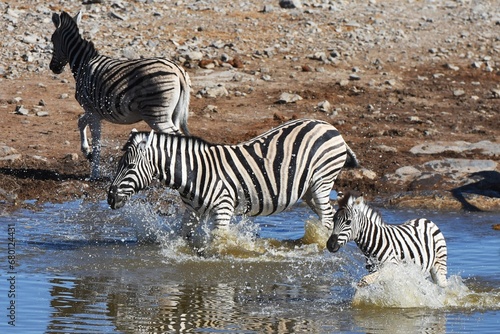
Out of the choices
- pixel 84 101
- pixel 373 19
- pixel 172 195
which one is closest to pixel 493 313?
pixel 172 195

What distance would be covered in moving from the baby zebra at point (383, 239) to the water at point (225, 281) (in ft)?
0.48

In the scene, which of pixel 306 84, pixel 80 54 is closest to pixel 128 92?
pixel 80 54

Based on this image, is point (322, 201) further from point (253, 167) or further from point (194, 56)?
point (194, 56)

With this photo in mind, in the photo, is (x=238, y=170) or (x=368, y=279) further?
(x=238, y=170)

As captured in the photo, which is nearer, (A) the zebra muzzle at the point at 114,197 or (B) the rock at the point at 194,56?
(A) the zebra muzzle at the point at 114,197

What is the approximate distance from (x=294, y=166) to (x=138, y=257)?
65.6 inches

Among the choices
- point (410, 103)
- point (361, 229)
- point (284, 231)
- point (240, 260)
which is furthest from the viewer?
point (410, 103)

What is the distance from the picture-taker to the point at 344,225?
8180 millimetres

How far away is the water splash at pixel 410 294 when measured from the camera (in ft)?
27.4

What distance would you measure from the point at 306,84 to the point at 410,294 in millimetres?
9268

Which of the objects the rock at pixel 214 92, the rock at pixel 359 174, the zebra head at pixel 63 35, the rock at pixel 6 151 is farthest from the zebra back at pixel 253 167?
the rock at pixel 214 92

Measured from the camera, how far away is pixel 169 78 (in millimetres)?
12594

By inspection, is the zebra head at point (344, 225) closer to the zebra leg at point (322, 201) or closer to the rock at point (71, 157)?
the zebra leg at point (322, 201)

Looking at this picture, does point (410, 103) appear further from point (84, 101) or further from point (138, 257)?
point (138, 257)
